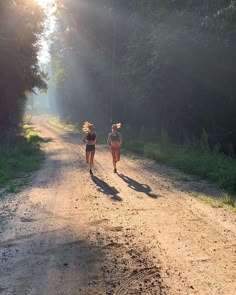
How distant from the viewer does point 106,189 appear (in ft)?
34.6

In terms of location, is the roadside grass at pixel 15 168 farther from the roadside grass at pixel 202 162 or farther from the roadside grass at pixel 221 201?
the roadside grass at pixel 202 162

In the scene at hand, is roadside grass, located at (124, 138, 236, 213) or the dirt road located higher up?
roadside grass, located at (124, 138, 236, 213)

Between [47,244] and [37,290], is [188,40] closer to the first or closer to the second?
[47,244]

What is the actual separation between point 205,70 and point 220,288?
1648 centimetres

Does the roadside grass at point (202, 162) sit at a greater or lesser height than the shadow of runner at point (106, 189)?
greater

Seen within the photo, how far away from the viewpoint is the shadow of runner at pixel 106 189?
9.45m

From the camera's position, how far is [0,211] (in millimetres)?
8461

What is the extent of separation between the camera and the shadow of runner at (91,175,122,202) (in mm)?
9453

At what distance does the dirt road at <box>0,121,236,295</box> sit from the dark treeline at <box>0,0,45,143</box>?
13862mm

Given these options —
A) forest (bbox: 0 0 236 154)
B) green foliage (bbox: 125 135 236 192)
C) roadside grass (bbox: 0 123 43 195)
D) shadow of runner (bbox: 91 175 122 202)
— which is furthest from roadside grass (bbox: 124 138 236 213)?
roadside grass (bbox: 0 123 43 195)

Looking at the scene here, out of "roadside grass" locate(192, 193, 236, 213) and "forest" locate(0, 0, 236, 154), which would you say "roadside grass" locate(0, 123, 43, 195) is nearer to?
"forest" locate(0, 0, 236, 154)

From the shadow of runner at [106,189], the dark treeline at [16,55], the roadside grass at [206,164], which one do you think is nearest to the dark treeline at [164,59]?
the roadside grass at [206,164]

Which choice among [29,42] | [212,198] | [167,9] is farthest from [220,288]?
[29,42]

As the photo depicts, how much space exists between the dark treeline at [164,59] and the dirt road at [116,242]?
6.31 meters
